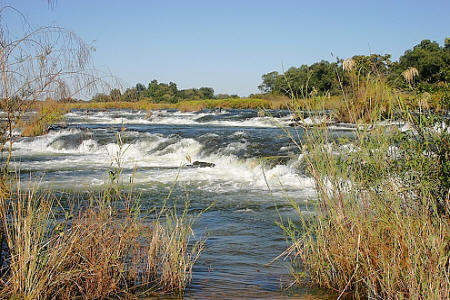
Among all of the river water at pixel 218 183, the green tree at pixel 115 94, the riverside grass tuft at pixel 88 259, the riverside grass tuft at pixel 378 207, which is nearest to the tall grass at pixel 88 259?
the riverside grass tuft at pixel 88 259

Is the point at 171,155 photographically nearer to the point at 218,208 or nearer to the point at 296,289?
the point at 218,208

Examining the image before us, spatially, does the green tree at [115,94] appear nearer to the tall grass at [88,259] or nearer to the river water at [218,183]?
the river water at [218,183]

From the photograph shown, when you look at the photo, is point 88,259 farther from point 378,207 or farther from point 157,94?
point 157,94

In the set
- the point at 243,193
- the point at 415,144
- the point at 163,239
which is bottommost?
the point at 243,193

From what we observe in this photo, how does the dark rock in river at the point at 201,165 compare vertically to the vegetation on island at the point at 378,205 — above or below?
below

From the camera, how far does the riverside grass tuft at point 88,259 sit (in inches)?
126

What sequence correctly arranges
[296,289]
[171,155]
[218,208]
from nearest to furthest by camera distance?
[296,289] < [218,208] < [171,155]

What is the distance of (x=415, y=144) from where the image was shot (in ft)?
13.2

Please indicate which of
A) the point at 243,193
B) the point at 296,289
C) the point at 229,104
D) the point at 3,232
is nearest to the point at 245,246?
the point at 296,289

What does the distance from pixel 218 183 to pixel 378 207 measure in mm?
7865

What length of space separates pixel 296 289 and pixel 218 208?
4470 millimetres

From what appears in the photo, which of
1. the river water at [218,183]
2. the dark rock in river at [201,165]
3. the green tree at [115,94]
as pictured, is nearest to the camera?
the green tree at [115,94]

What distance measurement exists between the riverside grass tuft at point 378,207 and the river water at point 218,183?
25 centimetres

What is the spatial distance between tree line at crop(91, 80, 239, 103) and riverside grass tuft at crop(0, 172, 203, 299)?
0.92 m
